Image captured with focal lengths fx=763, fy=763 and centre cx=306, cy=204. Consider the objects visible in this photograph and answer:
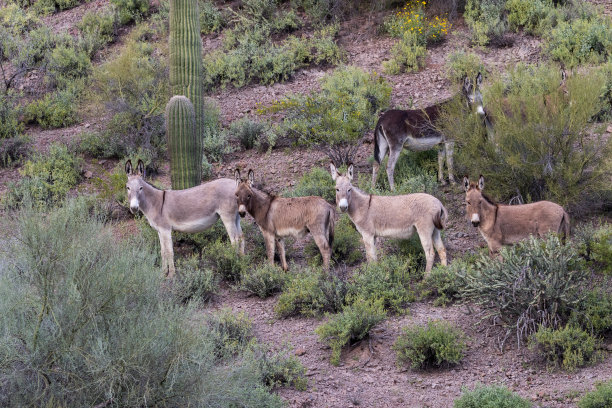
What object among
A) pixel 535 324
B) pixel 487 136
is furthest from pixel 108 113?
pixel 535 324

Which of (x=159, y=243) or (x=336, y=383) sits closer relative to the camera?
(x=336, y=383)

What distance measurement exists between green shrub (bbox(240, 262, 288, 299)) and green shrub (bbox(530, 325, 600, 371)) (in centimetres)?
435

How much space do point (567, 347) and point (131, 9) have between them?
20370 millimetres

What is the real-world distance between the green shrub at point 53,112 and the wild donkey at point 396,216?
35.6 ft

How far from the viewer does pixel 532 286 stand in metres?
9.70

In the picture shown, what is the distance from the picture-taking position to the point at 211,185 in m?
13.5

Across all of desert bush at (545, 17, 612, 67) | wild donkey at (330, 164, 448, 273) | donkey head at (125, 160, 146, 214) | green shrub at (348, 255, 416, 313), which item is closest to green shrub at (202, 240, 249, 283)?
donkey head at (125, 160, 146, 214)

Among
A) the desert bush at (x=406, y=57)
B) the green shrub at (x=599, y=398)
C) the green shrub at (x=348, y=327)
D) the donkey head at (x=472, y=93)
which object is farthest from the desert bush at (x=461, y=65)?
the green shrub at (x=599, y=398)

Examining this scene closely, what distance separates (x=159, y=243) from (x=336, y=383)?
5.41 meters

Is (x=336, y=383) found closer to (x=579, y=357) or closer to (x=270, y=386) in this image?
(x=270, y=386)

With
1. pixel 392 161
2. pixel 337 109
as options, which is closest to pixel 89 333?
pixel 392 161

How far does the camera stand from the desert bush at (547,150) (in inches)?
488

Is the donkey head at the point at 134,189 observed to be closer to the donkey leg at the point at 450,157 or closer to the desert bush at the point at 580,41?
the donkey leg at the point at 450,157

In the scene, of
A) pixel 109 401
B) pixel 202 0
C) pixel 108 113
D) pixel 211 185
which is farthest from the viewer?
pixel 202 0
